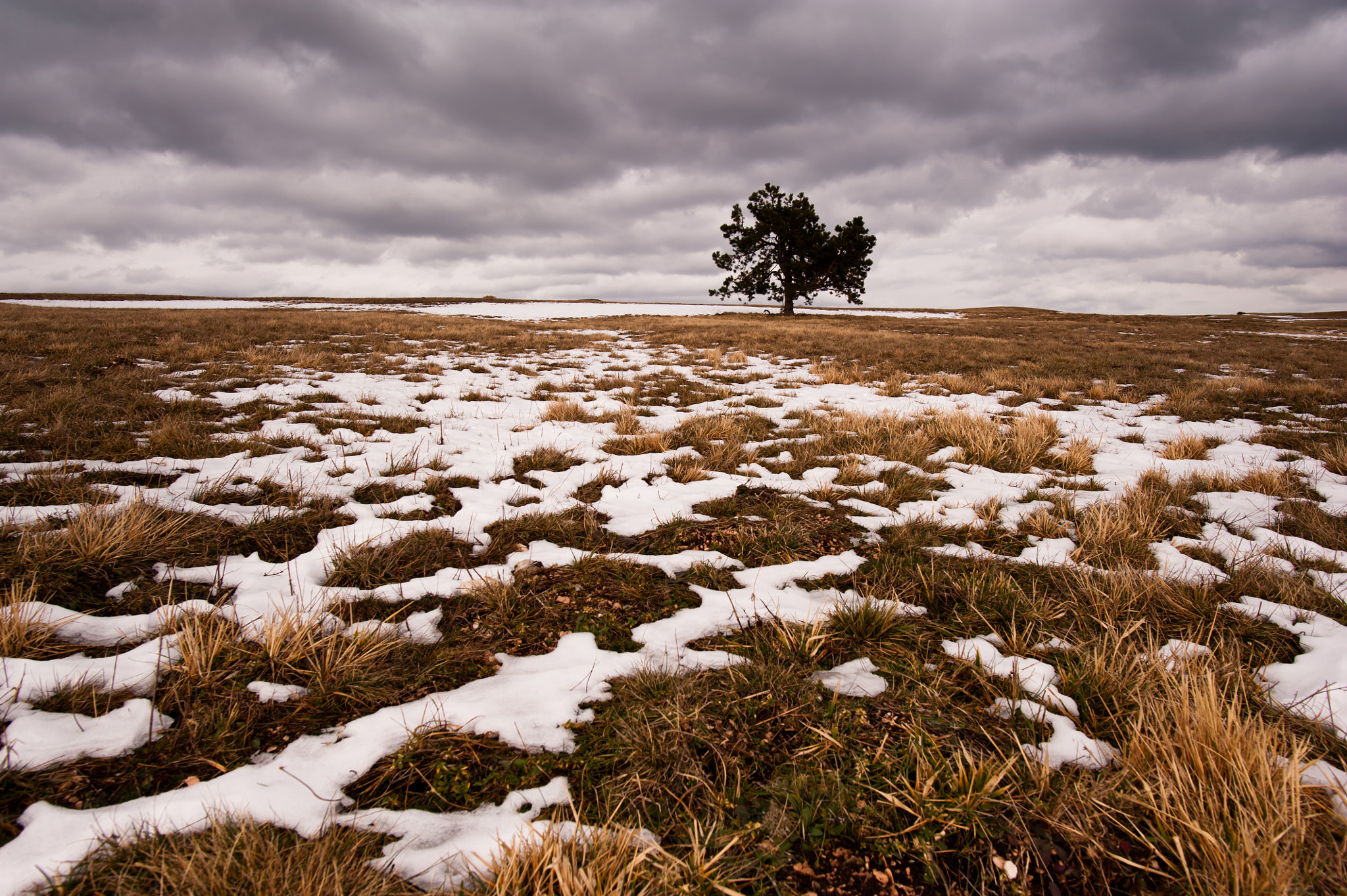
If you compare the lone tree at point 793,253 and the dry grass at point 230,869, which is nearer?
the dry grass at point 230,869

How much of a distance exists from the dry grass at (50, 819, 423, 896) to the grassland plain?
1 cm

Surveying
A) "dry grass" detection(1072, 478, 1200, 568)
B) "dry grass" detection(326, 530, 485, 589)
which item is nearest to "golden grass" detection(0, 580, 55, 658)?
"dry grass" detection(326, 530, 485, 589)

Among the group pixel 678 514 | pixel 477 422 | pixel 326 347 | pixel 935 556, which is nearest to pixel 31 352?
pixel 326 347

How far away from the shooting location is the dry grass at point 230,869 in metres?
1.25

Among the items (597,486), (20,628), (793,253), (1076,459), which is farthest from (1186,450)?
(793,253)

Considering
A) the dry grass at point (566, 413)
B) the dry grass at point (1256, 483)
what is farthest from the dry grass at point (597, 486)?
the dry grass at point (1256, 483)

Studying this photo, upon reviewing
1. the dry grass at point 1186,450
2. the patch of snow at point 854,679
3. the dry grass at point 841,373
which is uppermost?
the dry grass at point 841,373

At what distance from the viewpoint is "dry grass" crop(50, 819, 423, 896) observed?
1.25 m

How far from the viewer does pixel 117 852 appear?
1332 millimetres

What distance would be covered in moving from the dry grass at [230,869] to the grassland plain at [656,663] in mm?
12

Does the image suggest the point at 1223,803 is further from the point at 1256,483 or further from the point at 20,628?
the point at 1256,483

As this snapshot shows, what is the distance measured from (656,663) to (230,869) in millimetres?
1434

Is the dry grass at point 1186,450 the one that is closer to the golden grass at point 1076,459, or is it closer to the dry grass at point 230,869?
the golden grass at point 1076,459

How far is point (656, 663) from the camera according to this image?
7.52 ft
